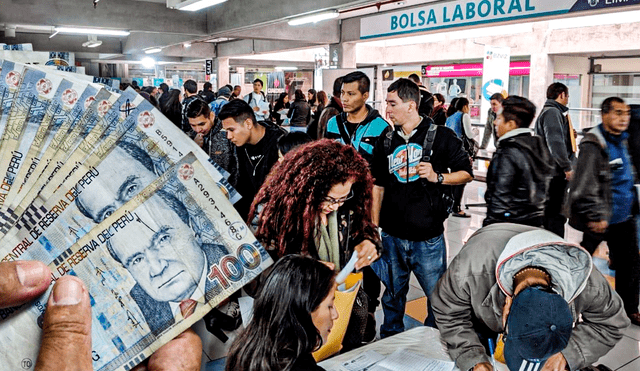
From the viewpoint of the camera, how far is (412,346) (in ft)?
5.51

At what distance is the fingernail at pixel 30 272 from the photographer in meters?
0.50

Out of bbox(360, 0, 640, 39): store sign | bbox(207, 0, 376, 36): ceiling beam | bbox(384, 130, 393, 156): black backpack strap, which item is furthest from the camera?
bbox(207, 0, 376, 36): ceiling beam

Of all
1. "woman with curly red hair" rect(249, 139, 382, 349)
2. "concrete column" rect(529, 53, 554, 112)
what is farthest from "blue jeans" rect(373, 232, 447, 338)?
"concrete column" rect(529, 53, 554, 112)

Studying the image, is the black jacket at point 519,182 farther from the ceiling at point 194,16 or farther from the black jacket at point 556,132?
the ceiling at point 194,16

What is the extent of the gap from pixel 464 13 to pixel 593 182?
5402 mm

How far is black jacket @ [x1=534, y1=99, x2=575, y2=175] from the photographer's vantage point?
4.05 m

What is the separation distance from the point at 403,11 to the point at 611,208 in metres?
6.84

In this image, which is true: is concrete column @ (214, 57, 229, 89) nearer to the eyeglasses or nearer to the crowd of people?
the crowd of people

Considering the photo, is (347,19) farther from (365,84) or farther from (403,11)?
(365,84)

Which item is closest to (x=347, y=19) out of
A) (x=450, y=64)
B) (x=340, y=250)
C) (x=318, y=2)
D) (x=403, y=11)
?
(x=403, y=11)

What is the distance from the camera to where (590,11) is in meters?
6.18

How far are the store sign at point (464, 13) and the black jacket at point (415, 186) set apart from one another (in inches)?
181

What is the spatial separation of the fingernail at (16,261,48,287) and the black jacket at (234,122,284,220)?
2.31 m

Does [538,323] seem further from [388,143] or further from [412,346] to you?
[388,143]
